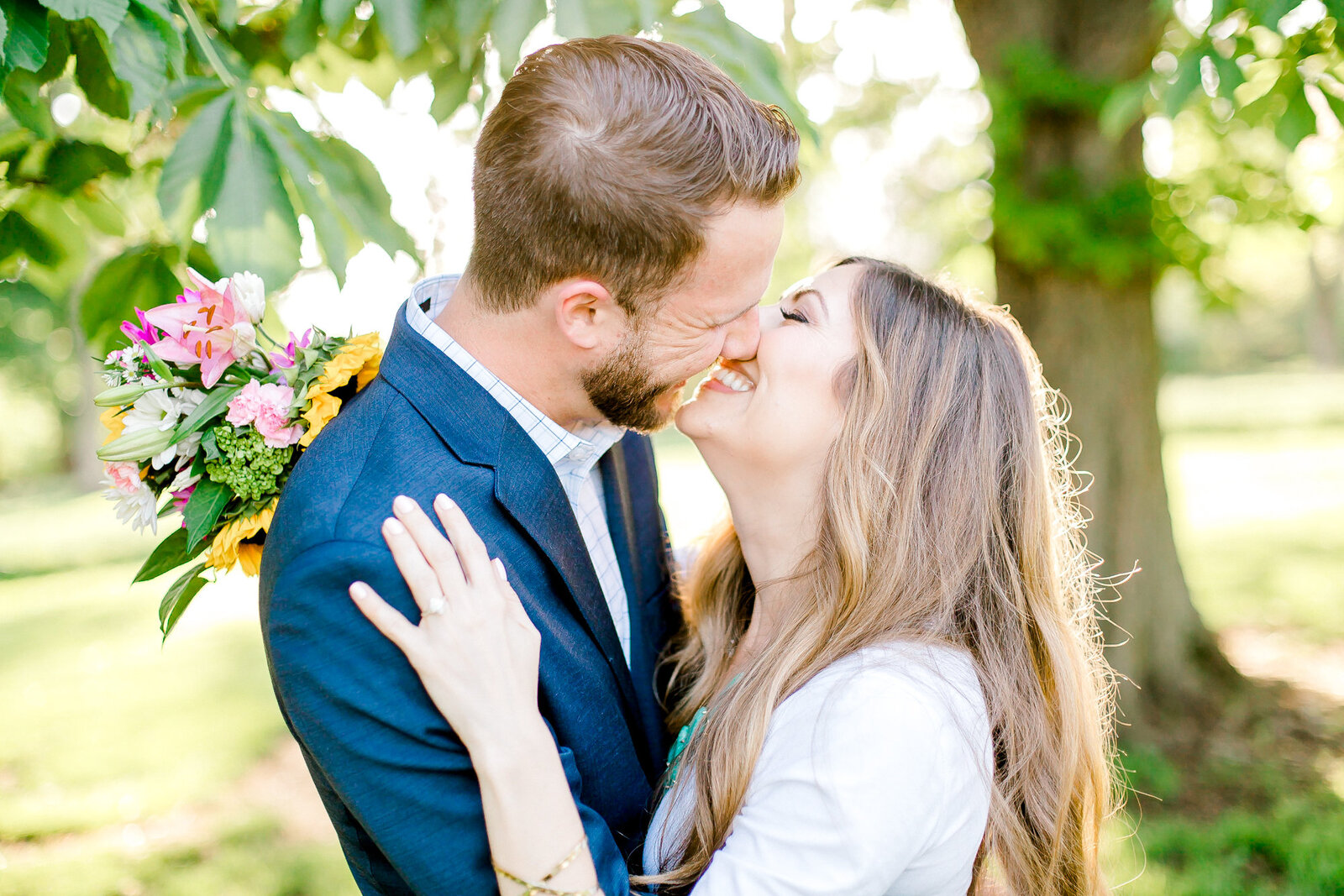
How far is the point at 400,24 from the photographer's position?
1.79 metres

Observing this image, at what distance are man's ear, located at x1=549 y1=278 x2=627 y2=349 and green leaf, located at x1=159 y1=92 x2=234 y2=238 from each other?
2.18ft

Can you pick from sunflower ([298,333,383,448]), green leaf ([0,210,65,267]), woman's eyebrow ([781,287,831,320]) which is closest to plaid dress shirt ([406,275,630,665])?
sunflower ([298,333,383,448])

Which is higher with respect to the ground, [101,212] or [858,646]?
[101,212]

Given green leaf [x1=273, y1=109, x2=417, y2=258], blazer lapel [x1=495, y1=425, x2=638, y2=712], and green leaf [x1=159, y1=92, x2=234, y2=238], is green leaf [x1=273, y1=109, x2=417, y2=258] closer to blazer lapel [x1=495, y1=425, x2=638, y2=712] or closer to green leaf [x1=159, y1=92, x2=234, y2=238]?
green leaf [x1=159, y1=92, x2=234, y2=238]

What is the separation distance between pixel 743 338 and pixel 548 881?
1.23 m

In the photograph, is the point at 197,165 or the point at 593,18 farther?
the point at 593,18

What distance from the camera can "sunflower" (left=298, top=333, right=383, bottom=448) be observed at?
1.82m

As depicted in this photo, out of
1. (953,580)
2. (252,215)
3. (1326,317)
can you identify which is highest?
(1326,317)

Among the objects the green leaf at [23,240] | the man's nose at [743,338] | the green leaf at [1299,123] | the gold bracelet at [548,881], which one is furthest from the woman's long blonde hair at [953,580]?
the green leaf at [23,240]

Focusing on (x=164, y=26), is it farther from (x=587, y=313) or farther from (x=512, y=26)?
(x=587, y=313)

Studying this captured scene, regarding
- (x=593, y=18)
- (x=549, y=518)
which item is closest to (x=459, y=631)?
(x=549, y=518)

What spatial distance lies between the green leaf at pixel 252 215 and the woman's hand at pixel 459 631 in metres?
0.50

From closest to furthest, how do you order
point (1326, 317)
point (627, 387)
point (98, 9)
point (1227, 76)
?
point (98, 9) → point (1227, 76) → point (627, 387) → point (1326, 317)

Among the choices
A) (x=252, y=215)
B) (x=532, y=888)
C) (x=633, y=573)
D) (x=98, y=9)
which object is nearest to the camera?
(x=98, y=9)
